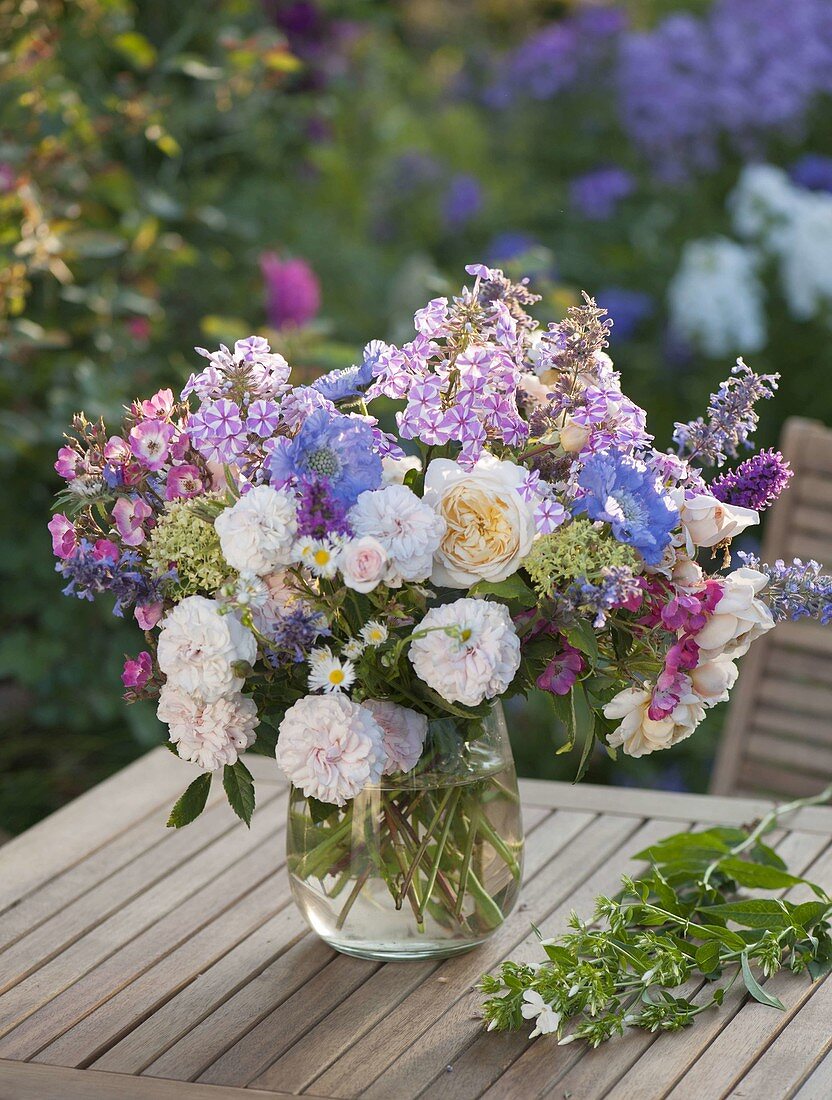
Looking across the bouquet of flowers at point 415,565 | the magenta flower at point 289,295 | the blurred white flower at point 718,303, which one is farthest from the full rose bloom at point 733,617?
the blurred white flower at point 718,303

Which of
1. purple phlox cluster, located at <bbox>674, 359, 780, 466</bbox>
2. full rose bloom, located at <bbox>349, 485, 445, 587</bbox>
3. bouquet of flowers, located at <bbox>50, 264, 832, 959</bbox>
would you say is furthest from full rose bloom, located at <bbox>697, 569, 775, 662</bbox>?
full rose bloom, located at <bbox>349, 485, 445, 587</bbox>

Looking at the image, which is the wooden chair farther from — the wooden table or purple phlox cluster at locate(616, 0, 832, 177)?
purple phlox cluster at locate(616, 0, 832, 177)

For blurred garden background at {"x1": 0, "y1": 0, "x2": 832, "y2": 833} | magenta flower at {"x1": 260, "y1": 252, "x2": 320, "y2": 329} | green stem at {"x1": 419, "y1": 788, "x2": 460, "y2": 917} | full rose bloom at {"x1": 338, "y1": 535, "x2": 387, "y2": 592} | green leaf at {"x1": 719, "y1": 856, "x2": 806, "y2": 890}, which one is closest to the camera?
full rose bloom at {"x1": 338, "y1": 535, "x2": 387, "y2": 592}

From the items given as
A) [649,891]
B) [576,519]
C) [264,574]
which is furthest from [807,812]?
[264,574]

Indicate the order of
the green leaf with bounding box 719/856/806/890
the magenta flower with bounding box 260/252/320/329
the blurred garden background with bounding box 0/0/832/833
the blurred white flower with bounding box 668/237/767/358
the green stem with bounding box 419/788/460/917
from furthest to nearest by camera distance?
the blurred white flower with bounding box 668/237/767/358
the magenta flower with bounding box 260/252/320/329
the blurred garden background with bounding box 0/0/832/833
the green leaf with bounding box 719/856/806/890
the green stem with bounding box 419/788/460/917

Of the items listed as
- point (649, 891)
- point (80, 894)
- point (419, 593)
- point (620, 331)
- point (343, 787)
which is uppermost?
point (620, 331)

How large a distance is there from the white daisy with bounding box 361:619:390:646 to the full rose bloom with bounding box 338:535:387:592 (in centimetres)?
5

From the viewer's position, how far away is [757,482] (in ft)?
4.17

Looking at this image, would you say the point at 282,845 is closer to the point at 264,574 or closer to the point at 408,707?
the point at 408,707

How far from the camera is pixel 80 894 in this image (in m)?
1.58

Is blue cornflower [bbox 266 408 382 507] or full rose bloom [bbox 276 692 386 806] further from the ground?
blue cornflower [bbox 266 408 382 507]

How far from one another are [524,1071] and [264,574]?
46cm

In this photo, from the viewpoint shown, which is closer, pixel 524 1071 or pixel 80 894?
pixel 524 1071

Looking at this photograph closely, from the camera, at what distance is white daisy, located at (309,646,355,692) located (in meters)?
1.16
